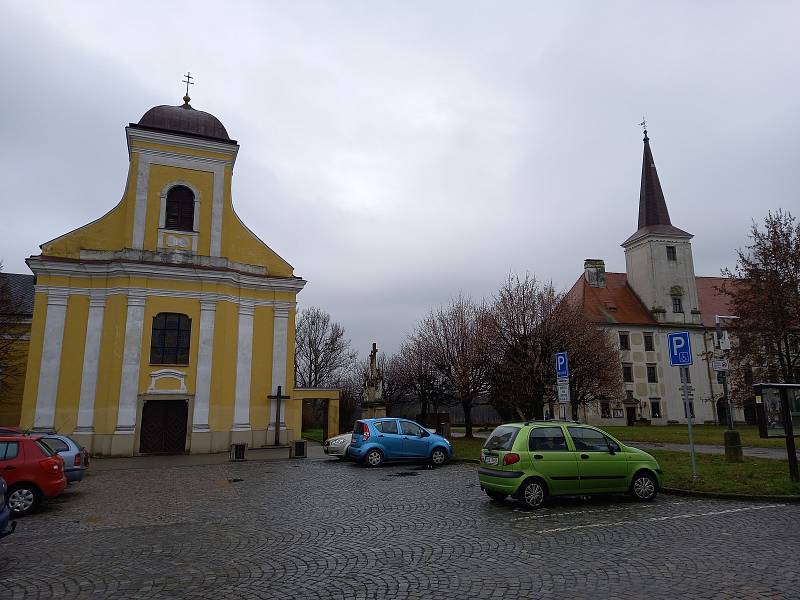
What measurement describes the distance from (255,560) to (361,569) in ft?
4.93

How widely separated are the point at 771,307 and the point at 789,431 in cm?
2118

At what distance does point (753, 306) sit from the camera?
30.0 metres

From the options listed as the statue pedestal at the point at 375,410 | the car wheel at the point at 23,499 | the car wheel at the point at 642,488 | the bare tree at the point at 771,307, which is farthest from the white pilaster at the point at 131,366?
A: the bare tree at the point at 771,307

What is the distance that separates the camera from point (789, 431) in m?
11.7

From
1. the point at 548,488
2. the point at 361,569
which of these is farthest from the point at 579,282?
the point at 361,569

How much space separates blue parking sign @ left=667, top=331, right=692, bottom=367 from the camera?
40.6ft

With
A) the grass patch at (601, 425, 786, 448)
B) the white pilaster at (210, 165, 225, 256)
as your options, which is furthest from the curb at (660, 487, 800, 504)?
the white pilaster at (210, 165, 225, 256)

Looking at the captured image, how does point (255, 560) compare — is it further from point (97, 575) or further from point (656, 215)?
point (656, 215)

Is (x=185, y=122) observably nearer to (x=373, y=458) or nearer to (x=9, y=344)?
(x=9, y=344)

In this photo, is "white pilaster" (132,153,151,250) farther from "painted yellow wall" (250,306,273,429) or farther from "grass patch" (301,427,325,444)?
"grass patch" (301,427,325,444)

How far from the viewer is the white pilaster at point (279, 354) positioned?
81.7 ft

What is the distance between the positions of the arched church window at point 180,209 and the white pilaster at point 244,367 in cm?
472

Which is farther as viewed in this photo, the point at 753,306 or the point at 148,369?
the point at 753,306

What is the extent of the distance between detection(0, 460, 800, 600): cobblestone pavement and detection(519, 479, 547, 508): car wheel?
0.95 feet
